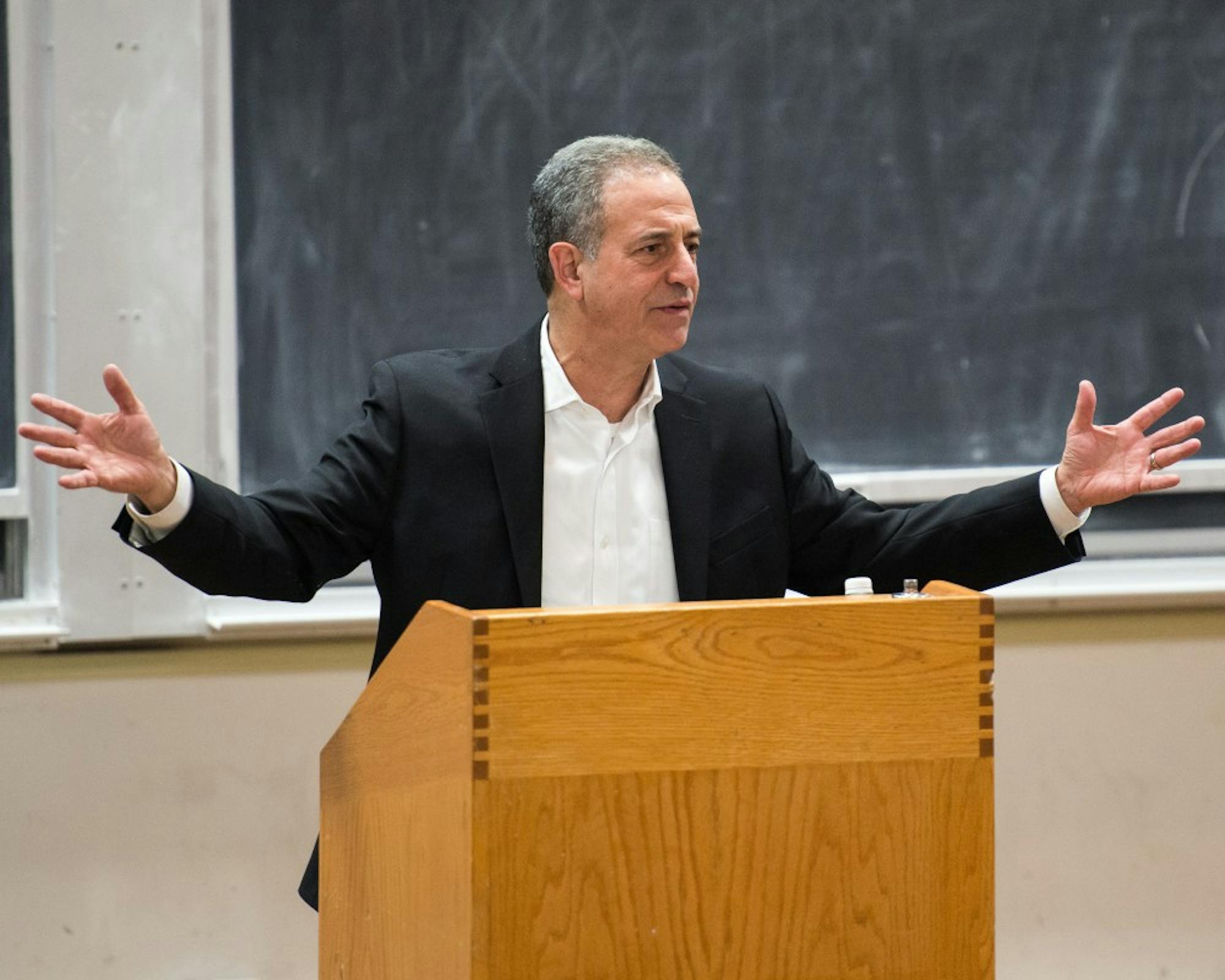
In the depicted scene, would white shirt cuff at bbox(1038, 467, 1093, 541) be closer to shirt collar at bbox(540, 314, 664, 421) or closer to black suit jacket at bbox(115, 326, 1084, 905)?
black suit jacket at bbox(115, 326, 1084, 905)

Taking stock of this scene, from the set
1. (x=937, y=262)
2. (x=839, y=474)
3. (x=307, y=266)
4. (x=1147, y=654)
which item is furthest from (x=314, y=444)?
(x=1147, y=654)

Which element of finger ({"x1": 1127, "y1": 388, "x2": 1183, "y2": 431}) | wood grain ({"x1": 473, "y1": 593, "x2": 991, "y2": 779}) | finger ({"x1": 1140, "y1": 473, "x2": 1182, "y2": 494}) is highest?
finger ({"x1": 1127, "y1": 388, "x2": 1183, "y2": 431})

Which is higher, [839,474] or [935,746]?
[839,474]

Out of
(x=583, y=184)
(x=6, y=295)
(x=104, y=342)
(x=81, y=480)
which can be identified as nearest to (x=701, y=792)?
(x=81, y=480)

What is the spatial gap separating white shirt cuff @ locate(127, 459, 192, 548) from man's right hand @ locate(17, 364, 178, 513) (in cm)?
3

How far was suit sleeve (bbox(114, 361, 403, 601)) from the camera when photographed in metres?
1.95

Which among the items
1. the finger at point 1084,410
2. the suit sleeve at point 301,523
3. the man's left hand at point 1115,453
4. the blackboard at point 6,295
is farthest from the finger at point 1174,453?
the blackboard at point 6,295

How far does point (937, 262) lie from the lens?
3.36 metres

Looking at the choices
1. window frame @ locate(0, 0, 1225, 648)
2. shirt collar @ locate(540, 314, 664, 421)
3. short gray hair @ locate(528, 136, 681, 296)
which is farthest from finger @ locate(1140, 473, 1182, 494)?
window frame @ locate(0, 0, 1225, 648)

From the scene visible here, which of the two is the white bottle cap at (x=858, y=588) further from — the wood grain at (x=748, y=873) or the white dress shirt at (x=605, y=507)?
the white dress shirt at (x=605, y=507)

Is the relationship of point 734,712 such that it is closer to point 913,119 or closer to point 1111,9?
point 913,119

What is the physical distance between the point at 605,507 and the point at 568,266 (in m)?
0.36

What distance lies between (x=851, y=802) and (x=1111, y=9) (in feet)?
7.94

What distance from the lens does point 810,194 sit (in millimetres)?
3311
